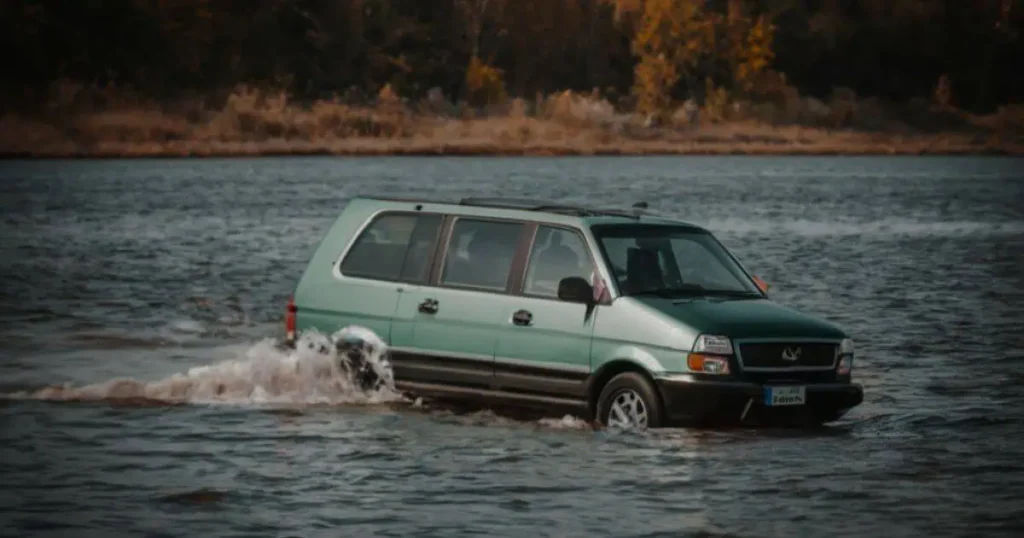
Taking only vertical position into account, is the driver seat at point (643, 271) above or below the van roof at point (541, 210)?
below

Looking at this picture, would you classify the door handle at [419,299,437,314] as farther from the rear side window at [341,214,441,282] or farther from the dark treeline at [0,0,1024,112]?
the dark treeline at [0,0,1024,112]

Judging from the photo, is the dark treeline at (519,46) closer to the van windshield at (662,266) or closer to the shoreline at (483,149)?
the shoreline at (483,149)

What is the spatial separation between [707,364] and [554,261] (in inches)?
63.9

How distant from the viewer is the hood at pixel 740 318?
16.0 metres

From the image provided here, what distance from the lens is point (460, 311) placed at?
675 inches

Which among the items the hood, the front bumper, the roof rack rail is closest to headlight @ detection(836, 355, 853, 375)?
the hood

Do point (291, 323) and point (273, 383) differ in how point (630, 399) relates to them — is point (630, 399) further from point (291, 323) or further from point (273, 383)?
point (273, 383)

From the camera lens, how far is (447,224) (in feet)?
57.9

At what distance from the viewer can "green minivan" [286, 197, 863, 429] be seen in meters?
16.1

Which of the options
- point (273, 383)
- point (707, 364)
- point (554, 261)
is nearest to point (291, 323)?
point (273, 383)

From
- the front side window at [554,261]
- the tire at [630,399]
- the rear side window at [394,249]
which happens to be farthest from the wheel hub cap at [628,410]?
the rear side window at [394,249]

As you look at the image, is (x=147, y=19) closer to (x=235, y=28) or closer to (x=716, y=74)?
(x=235, y=28)

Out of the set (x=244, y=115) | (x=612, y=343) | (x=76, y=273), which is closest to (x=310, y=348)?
(x=612, y=343)

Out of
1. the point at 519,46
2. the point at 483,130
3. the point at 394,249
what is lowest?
the point at 483,130
